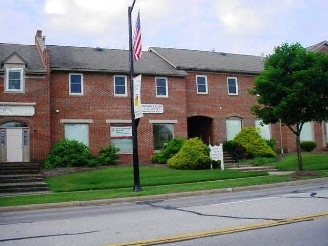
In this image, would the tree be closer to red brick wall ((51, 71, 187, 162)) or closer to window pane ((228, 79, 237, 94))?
red brick wall ((51, 71, 187, 162))

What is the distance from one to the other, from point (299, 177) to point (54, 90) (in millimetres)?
15239

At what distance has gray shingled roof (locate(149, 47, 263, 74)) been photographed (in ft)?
100

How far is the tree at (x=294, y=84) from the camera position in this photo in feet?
63.9

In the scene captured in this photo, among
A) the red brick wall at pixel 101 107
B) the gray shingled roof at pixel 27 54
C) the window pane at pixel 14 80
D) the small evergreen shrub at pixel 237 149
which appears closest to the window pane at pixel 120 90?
the red brick wall at pixel 101 107

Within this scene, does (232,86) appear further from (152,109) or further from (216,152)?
(216,152)

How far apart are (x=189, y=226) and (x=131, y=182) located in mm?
11420

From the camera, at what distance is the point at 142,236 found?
7289mm

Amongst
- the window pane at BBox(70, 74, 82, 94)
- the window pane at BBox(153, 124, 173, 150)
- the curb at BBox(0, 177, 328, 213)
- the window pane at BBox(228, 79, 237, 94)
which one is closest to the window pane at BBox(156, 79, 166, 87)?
the window pane at BBox(153, 124, 173, 150)

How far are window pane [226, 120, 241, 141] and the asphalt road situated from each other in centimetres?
1975

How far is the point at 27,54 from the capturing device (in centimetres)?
2728

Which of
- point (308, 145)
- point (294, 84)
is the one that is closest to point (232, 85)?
point (308, 145)

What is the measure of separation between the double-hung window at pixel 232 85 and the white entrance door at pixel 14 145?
1539 cm

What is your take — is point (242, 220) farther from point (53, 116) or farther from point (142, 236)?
point (53, 116)

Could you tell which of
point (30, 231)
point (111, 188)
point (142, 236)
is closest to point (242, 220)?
point (142, 236)
